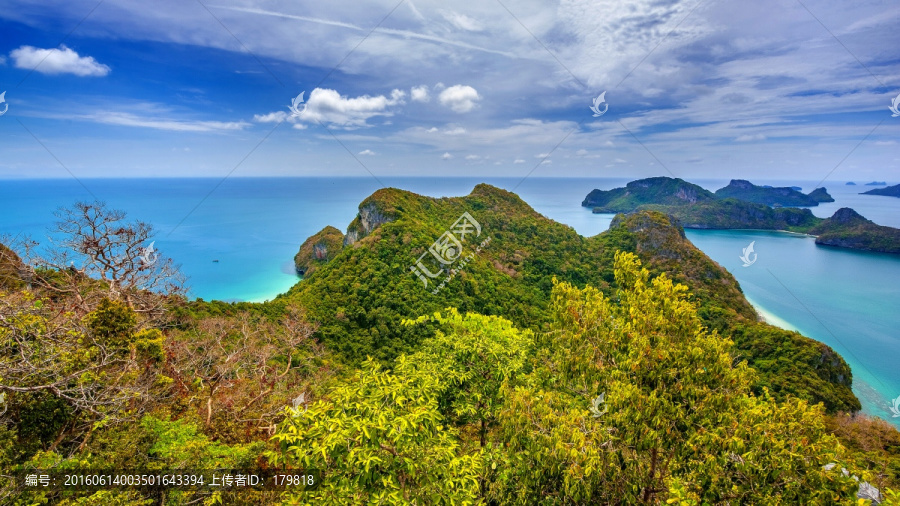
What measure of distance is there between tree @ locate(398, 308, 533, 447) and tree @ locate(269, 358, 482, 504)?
5.52ft

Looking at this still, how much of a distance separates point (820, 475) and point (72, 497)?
6974 millimetres

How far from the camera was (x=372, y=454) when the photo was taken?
2.70m

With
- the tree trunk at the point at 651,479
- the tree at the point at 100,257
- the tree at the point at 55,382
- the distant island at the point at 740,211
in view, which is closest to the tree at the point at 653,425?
the tree trunk at the point at 651,479

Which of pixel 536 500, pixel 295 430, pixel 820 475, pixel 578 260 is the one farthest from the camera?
pixel 578 260

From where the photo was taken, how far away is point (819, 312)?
39094 millimetres

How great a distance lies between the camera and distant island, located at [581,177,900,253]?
65.2 m

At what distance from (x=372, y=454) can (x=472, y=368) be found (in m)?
2.91

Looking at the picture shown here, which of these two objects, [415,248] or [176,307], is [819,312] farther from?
[176,307]

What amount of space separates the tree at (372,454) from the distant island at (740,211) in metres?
72.2

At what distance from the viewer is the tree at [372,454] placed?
8.64ft

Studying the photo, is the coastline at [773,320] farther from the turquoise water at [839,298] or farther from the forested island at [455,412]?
the forested island at [455,412]

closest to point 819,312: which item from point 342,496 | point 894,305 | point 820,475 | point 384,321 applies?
point 894,305
